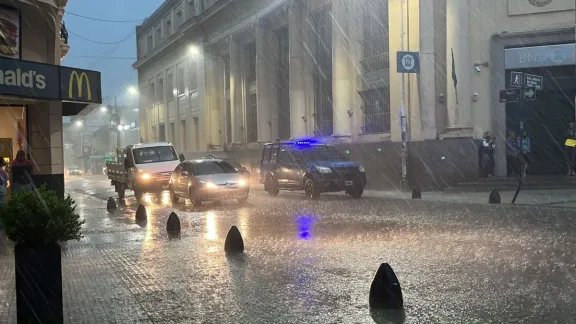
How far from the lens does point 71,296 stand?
672cm

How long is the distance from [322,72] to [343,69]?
13.0 ft

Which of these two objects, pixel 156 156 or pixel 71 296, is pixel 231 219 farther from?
pixel 156 156

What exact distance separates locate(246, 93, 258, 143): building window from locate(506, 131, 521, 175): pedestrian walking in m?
21.8

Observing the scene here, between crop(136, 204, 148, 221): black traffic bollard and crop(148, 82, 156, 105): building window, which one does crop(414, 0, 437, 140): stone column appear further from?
crop(148, 82, 156, 105): building window

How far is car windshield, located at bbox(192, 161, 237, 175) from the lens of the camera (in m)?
19.3

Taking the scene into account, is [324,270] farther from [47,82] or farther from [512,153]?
[512,153]

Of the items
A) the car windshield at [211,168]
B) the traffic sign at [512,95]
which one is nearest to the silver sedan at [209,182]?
the car windshield at [211,168]

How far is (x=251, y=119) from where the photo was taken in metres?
41.4

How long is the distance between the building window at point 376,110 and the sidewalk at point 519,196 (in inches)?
203

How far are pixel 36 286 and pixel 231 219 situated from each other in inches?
392

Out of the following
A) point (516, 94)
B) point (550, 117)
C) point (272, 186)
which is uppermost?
point (516, 94)

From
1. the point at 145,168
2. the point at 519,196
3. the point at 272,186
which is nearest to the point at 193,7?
the point at 145,168

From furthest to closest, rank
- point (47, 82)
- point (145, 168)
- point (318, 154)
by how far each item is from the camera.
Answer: point (145, 168) → point (318, 154) → point (47, 82)

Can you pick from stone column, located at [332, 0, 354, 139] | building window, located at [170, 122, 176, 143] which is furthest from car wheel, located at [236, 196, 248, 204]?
building window, located at [170, 122, 176, 143]
